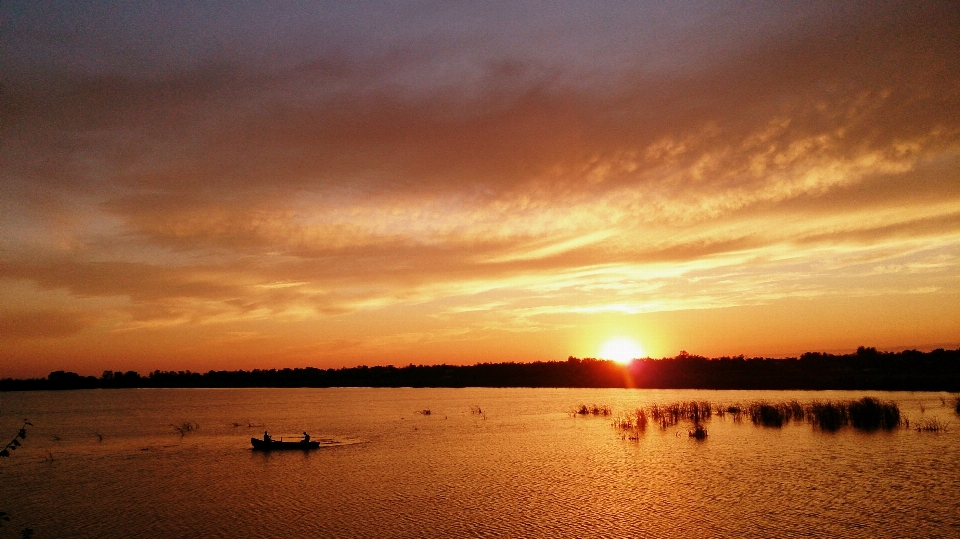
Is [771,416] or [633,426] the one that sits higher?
[771,416]

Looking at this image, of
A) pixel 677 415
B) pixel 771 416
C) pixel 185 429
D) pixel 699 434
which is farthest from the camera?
pixel 185 429

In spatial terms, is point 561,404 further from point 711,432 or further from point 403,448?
point 403,448

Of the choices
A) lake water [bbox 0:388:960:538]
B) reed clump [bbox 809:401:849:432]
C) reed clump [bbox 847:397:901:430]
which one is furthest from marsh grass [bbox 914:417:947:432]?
reed clump [bbox 809:401:849:432]

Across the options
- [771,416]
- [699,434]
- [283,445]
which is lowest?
[283,445]

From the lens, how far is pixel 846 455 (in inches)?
1341

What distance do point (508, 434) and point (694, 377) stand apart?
84910 millimetres

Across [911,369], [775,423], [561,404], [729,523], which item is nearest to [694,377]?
[911,369]

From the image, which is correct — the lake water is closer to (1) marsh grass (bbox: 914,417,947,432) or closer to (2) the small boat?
(1) marsh grass (bbox: 914,417,947,432)

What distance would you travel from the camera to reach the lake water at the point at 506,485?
22.1 metres

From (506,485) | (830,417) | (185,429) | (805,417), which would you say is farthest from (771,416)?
(185,429)

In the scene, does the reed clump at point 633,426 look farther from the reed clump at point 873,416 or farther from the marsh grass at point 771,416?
the reed clump at point 873,416

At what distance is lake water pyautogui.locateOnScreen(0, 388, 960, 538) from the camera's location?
2208 centimetres

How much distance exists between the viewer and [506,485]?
95.5ft

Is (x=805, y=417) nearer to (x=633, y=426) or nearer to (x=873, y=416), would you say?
(x=873, y=416)
